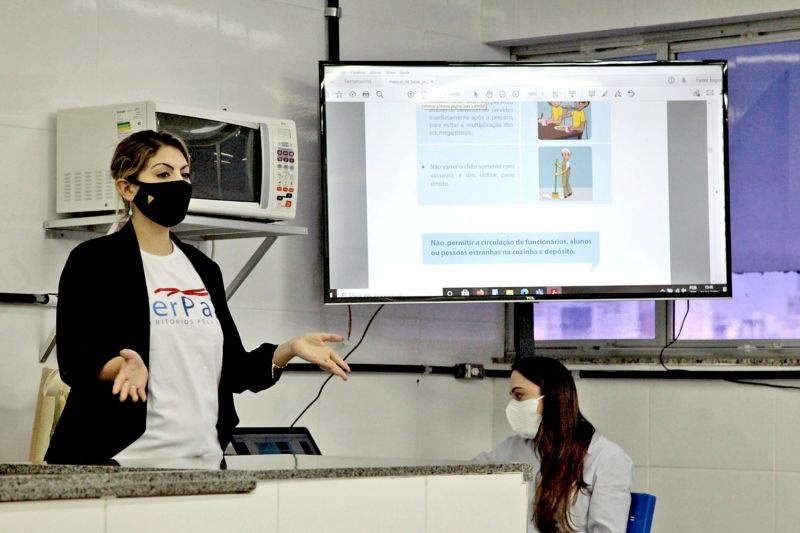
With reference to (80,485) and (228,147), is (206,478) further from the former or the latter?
(228,147)

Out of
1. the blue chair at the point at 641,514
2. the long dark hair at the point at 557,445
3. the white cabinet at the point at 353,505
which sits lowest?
the blue chair at the point at 641,514

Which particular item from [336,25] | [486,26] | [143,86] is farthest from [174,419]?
[486,26]

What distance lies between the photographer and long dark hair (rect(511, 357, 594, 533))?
3355mm

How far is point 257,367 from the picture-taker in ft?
8.12

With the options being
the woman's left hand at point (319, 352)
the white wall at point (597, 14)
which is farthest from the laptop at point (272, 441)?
the white wall at point (597, 14)

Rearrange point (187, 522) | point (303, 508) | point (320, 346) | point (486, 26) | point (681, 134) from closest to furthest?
point (187, 522)
point (303, 508)
point (320, 346)
point (681, 134)
point (486, 26)

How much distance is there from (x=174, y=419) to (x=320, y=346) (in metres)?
0.37

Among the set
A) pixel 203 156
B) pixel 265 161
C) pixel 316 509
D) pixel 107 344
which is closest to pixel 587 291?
pixel 265 161

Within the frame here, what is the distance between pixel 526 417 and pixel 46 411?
1.42m

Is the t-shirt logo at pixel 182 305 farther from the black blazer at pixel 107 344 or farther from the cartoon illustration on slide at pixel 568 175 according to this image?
the cartoon illustration on slide at pixel 568 175

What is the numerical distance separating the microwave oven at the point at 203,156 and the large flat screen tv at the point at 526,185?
1.40ft

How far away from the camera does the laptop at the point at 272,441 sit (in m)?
3.49

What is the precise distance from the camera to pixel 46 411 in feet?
10.5

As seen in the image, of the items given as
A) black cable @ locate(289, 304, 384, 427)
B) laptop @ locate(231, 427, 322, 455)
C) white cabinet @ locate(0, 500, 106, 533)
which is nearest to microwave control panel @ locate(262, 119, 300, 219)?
laptop @ locate(231, 427, 322, 455)
